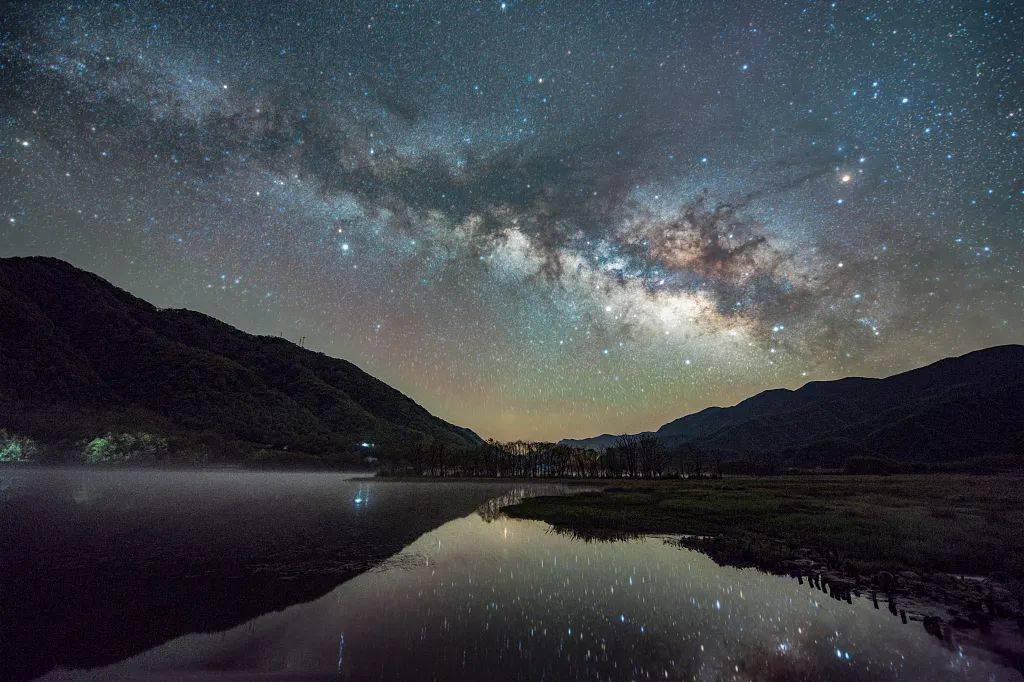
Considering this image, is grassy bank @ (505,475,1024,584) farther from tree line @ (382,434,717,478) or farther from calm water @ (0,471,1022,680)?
tree line @ (382,434,717,478)

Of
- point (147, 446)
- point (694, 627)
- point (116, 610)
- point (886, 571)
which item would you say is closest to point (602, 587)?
point (694, 627)

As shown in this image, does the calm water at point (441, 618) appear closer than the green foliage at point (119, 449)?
Yes

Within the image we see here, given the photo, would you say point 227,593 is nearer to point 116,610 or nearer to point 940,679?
point 116,610

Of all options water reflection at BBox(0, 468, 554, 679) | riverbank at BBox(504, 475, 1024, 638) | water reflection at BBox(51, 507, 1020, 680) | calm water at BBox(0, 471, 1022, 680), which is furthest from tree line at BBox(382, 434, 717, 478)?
water reflection at BBox(51, 507, 1020, 680)

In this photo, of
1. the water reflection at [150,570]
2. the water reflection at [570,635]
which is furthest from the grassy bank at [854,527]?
the water reflection at [150,570]

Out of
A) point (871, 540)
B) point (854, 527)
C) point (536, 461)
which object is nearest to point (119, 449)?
point (536, 461)

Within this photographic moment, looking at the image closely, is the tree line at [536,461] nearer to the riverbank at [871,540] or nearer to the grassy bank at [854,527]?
the grassy bank at [854,527]
